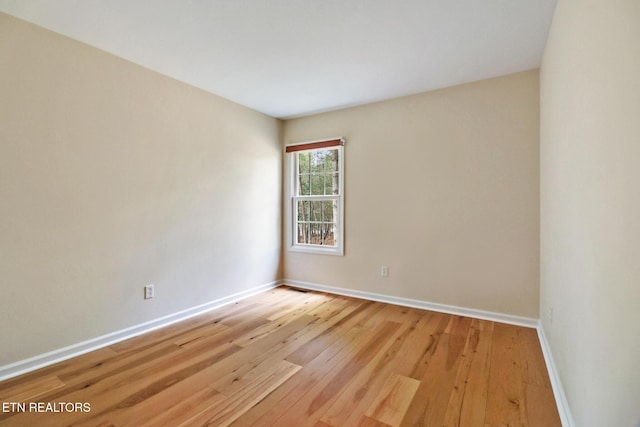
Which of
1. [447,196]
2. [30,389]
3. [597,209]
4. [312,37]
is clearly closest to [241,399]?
[30,389]

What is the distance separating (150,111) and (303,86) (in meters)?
1.54

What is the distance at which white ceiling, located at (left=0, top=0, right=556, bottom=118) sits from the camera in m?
1.94

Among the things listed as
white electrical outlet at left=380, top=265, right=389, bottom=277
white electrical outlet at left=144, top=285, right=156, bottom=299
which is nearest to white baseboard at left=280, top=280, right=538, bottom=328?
white electrical outlet at left=380, top=265, right=389, bottom=277

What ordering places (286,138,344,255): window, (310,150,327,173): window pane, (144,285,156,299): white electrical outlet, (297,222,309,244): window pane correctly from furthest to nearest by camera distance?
(297,222,309,244): window pane < (310,150,327,173): window pane < (286,138,344,255): window < (144,285,156,299): white electrical outlet

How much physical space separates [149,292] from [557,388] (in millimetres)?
3255

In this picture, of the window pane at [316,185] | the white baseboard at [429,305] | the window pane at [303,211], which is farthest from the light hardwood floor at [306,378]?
the window pane at [316,185]

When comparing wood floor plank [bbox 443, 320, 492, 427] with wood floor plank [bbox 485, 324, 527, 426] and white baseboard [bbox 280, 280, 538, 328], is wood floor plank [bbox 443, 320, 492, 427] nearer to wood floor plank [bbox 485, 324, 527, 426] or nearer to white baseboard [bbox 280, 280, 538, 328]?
wood floor plank [bbox 485, 324, 527, 426]

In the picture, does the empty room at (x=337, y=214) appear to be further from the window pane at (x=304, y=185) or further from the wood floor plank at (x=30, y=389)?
the window pane at (x=304, y=185)

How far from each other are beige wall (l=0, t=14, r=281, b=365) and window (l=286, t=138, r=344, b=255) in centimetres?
96

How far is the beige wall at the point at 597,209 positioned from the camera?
0.86 metres

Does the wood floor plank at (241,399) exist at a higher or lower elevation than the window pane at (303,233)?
lower

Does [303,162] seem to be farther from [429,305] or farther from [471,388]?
[471,388]

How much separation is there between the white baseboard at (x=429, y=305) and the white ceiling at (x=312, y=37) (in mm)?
2383

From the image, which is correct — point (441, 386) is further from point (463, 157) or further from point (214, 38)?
point (214, 38)
